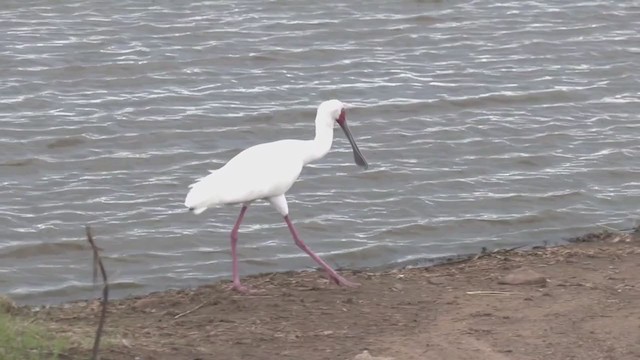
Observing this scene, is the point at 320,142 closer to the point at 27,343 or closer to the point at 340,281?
the point at 340,281

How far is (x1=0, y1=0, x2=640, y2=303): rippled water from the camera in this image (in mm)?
9742

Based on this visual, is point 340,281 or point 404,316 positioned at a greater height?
point 404,316

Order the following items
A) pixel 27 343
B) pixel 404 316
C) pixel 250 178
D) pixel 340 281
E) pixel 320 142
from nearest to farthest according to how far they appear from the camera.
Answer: pixel 27 343 → pixel 404 316 → pixel 250 178 → pixel 340 281 → pixel 320 142

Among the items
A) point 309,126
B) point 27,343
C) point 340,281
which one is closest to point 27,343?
point 27,343

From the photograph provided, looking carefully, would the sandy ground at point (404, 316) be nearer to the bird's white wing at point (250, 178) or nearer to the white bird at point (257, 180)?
the white bird at point (257, 180)

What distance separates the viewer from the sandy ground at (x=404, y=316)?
6758mm

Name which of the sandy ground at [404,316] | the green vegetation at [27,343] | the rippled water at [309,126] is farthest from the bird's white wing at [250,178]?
the green vegetation at [27,343]

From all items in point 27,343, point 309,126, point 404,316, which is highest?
point 27,343

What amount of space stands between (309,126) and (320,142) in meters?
3.05

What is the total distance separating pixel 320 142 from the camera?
29.0ft

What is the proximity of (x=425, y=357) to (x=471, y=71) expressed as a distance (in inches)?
277

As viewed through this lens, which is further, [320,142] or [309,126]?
[309,126]

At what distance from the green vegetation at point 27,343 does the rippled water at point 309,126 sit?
2268mm

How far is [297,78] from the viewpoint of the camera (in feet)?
42.8
